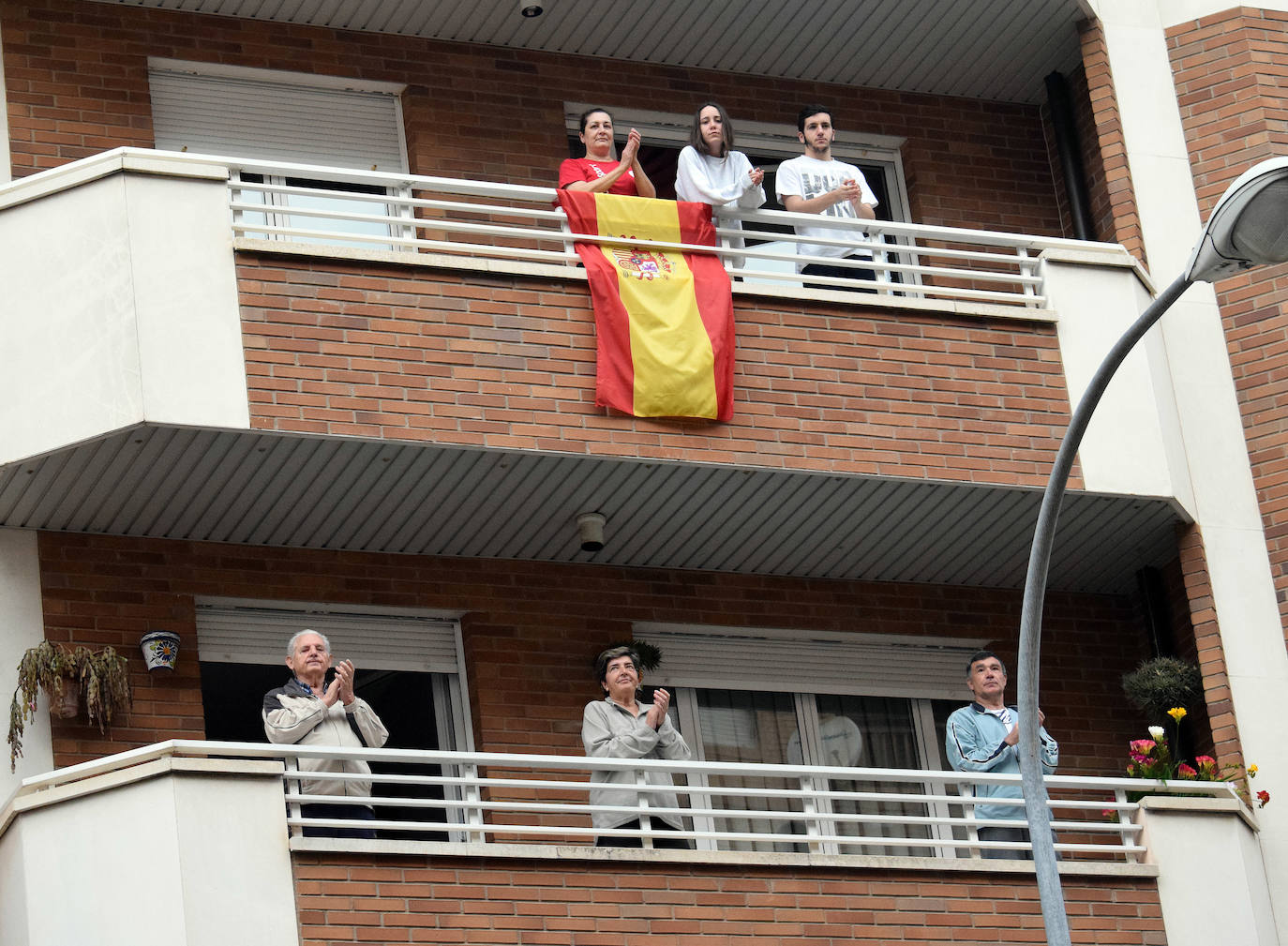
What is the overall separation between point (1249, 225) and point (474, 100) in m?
7.19

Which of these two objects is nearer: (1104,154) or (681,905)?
(681,905)

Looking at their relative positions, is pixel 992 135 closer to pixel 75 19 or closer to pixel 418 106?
pixel 418 106

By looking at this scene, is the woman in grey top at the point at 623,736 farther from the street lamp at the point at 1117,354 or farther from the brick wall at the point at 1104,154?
the brick wall at the point at 1104,154

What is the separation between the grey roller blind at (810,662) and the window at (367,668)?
135cm

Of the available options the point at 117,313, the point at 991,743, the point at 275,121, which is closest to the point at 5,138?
the point at 275,121

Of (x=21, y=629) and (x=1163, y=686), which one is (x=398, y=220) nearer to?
(x=21, y=629)

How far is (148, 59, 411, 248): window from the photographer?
15.5 m

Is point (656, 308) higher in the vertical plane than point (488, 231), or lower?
lower

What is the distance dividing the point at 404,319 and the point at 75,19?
342cm

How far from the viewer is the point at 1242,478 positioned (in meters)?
15.6

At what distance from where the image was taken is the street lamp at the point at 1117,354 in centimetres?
1029

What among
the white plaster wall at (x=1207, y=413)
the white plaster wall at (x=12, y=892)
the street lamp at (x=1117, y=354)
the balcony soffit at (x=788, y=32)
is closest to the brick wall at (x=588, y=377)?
the white plaster wall at (x=1207, y=413)

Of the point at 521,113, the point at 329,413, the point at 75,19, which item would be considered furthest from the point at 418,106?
the point at 329,413

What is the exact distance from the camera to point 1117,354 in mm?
10641
